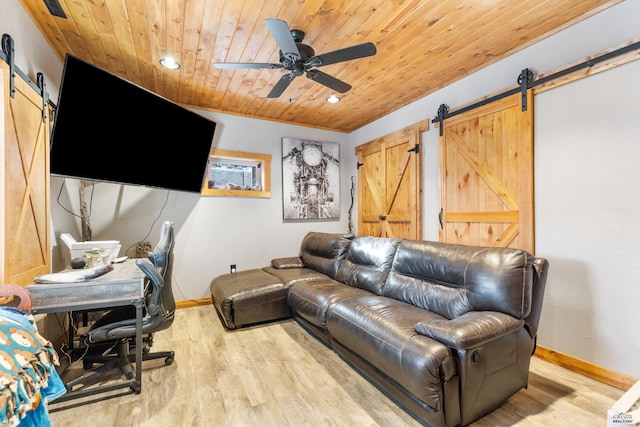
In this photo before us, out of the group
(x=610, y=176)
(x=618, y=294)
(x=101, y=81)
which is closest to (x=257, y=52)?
(x=101, y=81)

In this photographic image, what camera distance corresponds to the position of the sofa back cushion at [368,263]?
2783 millimetres

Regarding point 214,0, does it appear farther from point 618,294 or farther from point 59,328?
point 618,294

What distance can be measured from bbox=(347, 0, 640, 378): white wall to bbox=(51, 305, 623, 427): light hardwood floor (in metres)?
0.33

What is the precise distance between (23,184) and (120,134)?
82 cm

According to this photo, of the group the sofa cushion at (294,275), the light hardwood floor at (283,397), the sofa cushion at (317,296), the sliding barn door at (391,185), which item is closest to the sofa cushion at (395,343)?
the sofa cushion at (317,296)

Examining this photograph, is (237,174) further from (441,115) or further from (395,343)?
(395,343)

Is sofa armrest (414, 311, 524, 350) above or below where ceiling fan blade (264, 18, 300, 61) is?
below

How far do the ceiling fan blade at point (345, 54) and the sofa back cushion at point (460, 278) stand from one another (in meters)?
1.64

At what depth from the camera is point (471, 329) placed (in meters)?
1.54

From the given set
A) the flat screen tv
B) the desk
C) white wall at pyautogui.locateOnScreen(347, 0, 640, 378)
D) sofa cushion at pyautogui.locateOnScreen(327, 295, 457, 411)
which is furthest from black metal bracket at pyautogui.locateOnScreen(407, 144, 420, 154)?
the desk

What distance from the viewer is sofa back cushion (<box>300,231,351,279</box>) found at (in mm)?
3492

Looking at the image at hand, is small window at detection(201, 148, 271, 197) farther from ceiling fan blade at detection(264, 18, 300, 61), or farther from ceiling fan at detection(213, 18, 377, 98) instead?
ceiling fan blade at detection(264, 18, 300, 61)

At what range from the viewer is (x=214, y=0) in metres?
1.95

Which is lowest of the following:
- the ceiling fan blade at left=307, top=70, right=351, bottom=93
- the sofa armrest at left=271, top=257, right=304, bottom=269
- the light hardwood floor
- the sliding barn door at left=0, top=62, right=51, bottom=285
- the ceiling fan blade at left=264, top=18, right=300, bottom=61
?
the light hardwood floor
